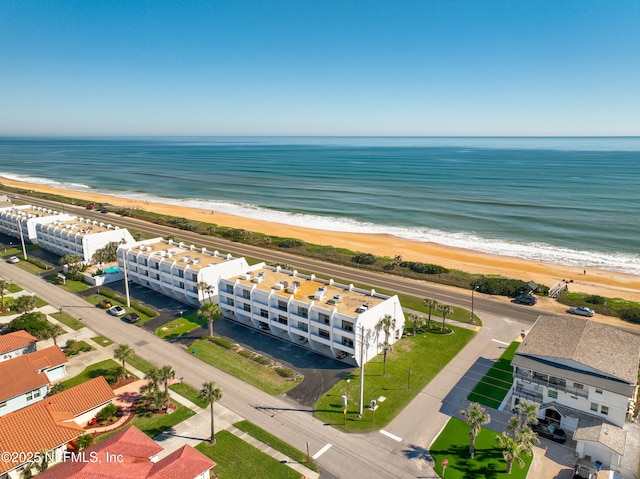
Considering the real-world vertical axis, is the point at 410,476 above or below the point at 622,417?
below

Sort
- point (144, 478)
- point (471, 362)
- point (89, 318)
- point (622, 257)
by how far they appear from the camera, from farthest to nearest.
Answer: point (622, 257), point (89, 318), point (471, 362), point (144, 478)

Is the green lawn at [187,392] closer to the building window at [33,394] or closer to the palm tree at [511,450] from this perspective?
the building window at [33,394]

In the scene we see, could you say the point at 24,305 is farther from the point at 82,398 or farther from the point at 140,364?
the point at 82,398

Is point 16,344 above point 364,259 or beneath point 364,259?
above

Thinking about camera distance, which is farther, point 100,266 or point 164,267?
point 100,266

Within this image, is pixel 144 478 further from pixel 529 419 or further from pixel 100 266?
pixel 100 266

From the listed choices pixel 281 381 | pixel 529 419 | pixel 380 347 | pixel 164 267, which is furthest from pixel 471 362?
pixel 164 267

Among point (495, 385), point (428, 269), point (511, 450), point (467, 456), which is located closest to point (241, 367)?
point (467, 456)
